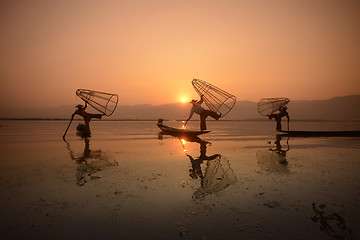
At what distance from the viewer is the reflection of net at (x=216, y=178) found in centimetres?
651

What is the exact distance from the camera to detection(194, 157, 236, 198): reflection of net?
256 inches

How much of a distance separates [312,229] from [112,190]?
5615 millimetres

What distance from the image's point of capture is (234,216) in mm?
4723

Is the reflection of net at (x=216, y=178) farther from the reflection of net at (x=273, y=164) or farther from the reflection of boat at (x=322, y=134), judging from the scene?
the reflection of boat at (x=322, y=134)

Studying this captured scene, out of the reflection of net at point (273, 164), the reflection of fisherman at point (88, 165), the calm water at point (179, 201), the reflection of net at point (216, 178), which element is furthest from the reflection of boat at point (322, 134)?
the reflection of fisherman at point (88, 165)

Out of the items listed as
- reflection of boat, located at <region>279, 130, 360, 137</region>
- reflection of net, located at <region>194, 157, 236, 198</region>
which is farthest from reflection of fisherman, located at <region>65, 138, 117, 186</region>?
reflection of boat, located at <region>279, 130, 360, 137</region>

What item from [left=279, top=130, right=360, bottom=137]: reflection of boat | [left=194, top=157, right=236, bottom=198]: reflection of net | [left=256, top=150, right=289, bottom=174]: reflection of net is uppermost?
[left=194, top=157, right=236, bottom=198]: reflection of net

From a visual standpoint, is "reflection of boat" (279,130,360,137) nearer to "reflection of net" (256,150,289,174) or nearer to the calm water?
"reflection of net" (256,150,289,174)

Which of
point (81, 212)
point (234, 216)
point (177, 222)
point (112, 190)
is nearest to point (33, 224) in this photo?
point (81, 212)

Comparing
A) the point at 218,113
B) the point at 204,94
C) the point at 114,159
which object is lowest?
the point at 114,159

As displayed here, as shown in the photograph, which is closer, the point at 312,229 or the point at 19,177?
the point at 312,229

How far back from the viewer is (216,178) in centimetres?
781

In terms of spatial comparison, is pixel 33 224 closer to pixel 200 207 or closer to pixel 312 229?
pixel 200 207

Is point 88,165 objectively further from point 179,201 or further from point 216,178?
point 216,178
